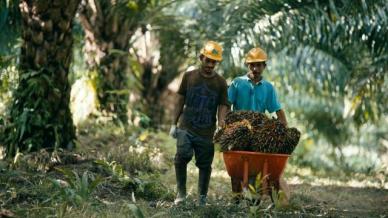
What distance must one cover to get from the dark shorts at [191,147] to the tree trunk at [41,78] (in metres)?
2.56

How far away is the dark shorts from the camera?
770 cm

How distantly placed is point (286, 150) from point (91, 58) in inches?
295

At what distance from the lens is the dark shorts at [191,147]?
25.3 feet

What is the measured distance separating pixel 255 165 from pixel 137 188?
5.13 ft

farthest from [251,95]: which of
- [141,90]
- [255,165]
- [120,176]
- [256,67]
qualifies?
[141,90]

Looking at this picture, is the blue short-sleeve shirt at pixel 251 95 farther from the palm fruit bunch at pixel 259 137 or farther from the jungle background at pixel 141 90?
the jungle background at pixel 141 90

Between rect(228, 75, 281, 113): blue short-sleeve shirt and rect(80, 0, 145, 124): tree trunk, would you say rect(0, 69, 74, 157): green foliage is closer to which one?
rect(228, 75, 281, 113): blue short-sleeve shirt

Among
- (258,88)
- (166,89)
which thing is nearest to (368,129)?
(166,89)

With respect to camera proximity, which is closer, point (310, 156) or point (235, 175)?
point (235, 175)

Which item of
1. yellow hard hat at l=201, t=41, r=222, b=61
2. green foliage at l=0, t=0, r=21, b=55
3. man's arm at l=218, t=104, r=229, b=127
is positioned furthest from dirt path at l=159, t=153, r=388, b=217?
green foliage at l=0, t=0, r=21, b=55

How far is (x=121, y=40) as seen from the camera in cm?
1428

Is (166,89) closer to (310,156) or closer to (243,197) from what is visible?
(310,156)

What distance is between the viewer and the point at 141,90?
17391 millimetres

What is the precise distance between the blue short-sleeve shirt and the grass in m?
1.12
